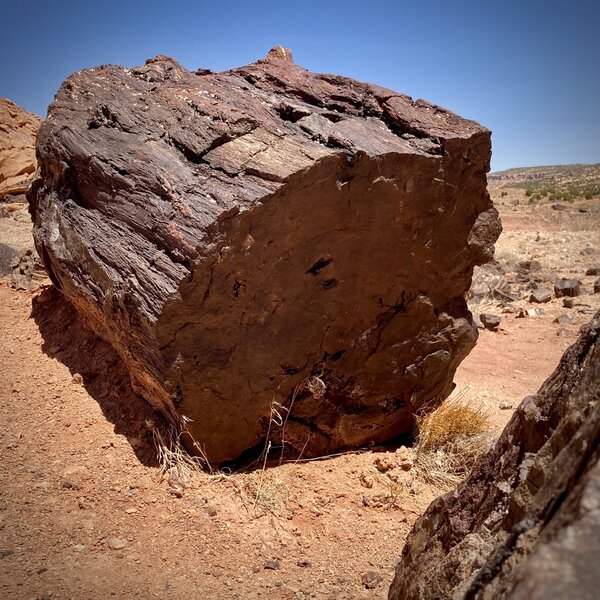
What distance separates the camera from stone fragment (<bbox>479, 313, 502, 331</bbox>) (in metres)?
6.75

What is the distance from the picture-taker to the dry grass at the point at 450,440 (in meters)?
3.48

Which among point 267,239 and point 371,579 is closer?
point 371,579

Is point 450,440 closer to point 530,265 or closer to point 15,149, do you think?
point 530,265

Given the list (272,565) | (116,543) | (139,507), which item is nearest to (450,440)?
(272,565)

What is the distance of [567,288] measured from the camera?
7621mm

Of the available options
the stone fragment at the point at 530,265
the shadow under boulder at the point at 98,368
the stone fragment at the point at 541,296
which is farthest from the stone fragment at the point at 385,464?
the stone fragment at the point at 530,265

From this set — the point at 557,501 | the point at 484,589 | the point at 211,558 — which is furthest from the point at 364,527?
the point at 557,501

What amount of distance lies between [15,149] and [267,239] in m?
8.31

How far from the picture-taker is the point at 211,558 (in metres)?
2.56

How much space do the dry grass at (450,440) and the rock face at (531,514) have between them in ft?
5.07

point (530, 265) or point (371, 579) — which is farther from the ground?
point (530, 265)

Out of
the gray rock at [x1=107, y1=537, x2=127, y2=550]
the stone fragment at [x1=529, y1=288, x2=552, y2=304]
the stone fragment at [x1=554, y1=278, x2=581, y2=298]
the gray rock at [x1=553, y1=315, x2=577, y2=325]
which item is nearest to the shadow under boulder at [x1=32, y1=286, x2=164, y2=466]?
the gray rock at [x1=107, y1=537, x2=127, y2=550]

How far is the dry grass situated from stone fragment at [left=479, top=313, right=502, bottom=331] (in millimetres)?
3253

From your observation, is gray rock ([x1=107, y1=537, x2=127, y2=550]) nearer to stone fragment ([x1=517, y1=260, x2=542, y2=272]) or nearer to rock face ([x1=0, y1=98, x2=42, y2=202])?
rock face ([x1=0, y1=98, x2=42, y2=202])
